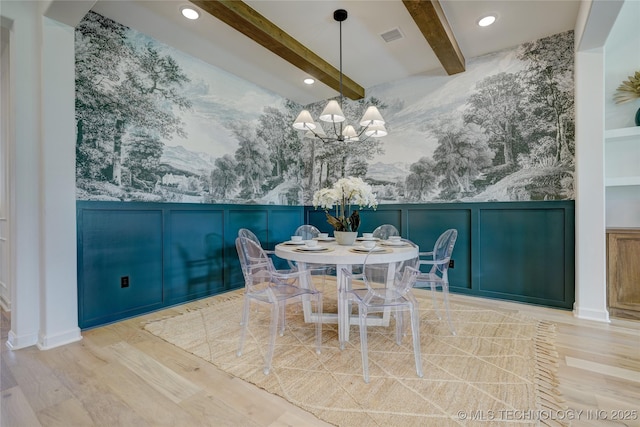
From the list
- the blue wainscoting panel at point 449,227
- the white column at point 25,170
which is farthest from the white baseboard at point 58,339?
the blue wainscoting panel at point 449,227

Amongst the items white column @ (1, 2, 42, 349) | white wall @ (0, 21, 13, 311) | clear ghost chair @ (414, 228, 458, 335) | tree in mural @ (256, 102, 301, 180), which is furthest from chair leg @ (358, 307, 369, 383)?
white wall @ (0, 21, 13, 311)

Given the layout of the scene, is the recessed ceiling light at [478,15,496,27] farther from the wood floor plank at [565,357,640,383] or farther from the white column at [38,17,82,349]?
the white column at [38,17,82,349]

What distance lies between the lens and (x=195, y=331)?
8.32 ft

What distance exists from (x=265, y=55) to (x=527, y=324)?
4071 millimetres

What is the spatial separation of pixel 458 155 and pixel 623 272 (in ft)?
6.50

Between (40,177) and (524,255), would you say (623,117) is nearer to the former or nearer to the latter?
(524,255)

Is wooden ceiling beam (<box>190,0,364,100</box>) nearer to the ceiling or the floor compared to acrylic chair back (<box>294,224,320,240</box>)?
nearer to the ceiling

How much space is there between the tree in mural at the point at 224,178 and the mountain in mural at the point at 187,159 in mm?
106

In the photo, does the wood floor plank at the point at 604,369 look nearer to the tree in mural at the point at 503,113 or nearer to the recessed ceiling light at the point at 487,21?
the tree in mural at the point at 503,113

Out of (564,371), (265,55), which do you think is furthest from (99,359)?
(265,55)

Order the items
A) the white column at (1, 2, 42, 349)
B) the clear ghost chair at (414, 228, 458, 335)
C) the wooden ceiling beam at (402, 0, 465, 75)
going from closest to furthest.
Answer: the white column at (1, 2, 42, 349) < the wooden ceiling beam at (402, 0, 465, 75) < the clear ghost chair at (414, 228, 458, 335)

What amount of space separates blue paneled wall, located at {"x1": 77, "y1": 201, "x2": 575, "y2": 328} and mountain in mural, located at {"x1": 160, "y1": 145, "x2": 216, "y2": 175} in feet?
1.52

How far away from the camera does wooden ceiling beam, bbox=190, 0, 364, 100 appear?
8.00ft

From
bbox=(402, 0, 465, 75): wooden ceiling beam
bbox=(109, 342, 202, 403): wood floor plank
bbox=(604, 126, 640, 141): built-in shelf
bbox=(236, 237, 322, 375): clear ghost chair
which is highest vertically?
bbox=(402, 0, 465, 75): wooden ceiling beam
